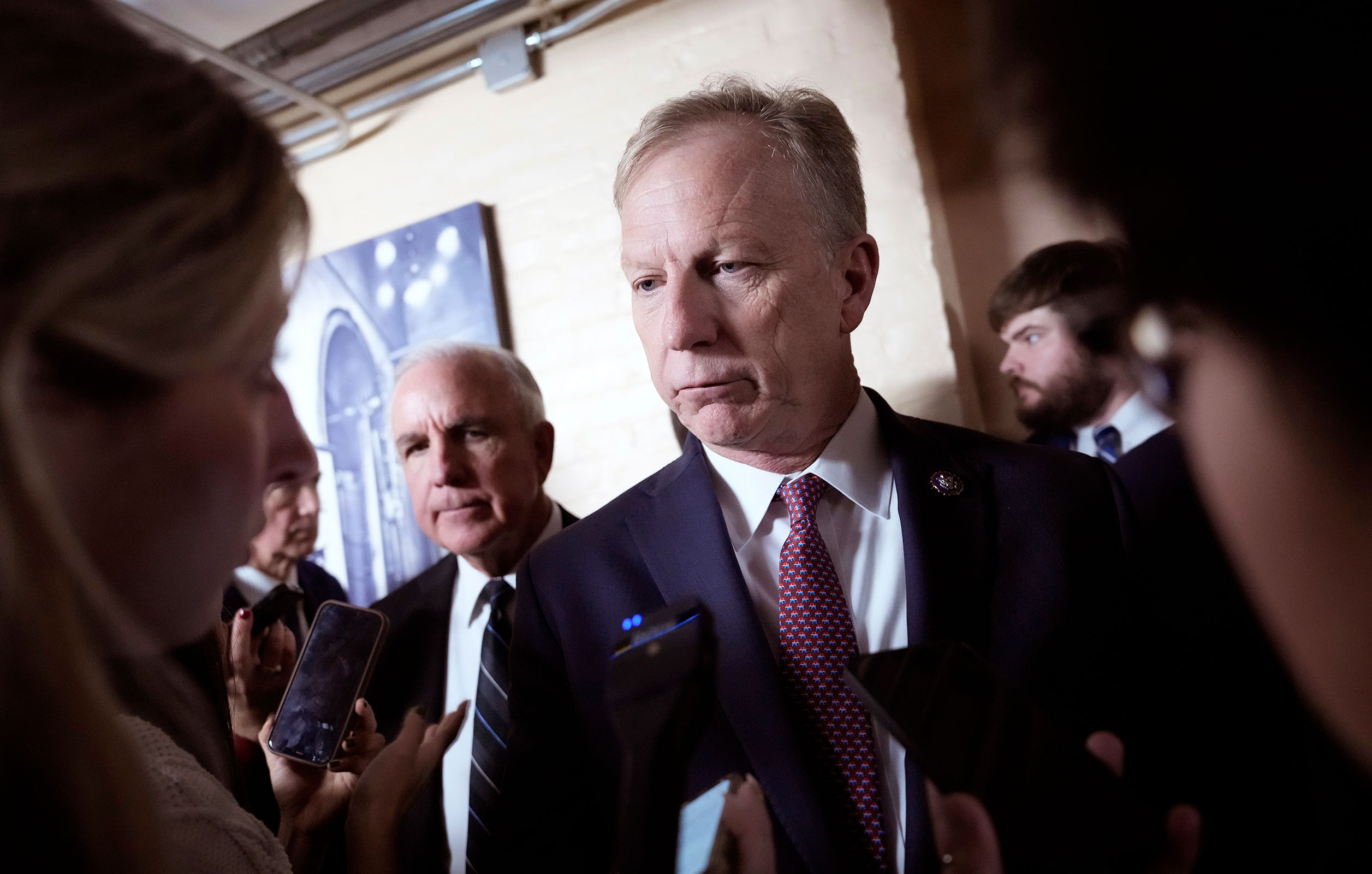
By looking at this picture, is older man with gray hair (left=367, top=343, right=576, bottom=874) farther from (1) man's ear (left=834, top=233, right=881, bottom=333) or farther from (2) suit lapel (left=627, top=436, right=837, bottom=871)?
(1) man's ear (left=834, top=233, right=881, bottom=333)

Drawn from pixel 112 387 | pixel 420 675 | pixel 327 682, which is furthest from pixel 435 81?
pixel 112 387

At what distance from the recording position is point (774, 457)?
116 centimetres

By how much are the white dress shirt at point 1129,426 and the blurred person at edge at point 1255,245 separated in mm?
1298

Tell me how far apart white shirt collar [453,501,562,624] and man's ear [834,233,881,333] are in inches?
29.9

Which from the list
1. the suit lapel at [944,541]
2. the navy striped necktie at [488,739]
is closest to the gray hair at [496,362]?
the navy striped necktie at [488,739]

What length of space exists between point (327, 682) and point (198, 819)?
2.00ft

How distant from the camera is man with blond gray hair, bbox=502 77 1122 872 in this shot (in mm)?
956

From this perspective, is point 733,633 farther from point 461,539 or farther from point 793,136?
point 461,539

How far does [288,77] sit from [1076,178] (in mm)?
2420

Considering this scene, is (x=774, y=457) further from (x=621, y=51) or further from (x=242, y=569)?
(x=242, y=569)

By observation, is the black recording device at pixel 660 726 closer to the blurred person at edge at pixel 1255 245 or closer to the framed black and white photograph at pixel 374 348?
the blurred person at edge at pixel 1255 245

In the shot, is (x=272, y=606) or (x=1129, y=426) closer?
(x=272, y=606)

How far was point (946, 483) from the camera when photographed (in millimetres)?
1089

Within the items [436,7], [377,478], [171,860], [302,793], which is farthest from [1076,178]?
[377,478]
